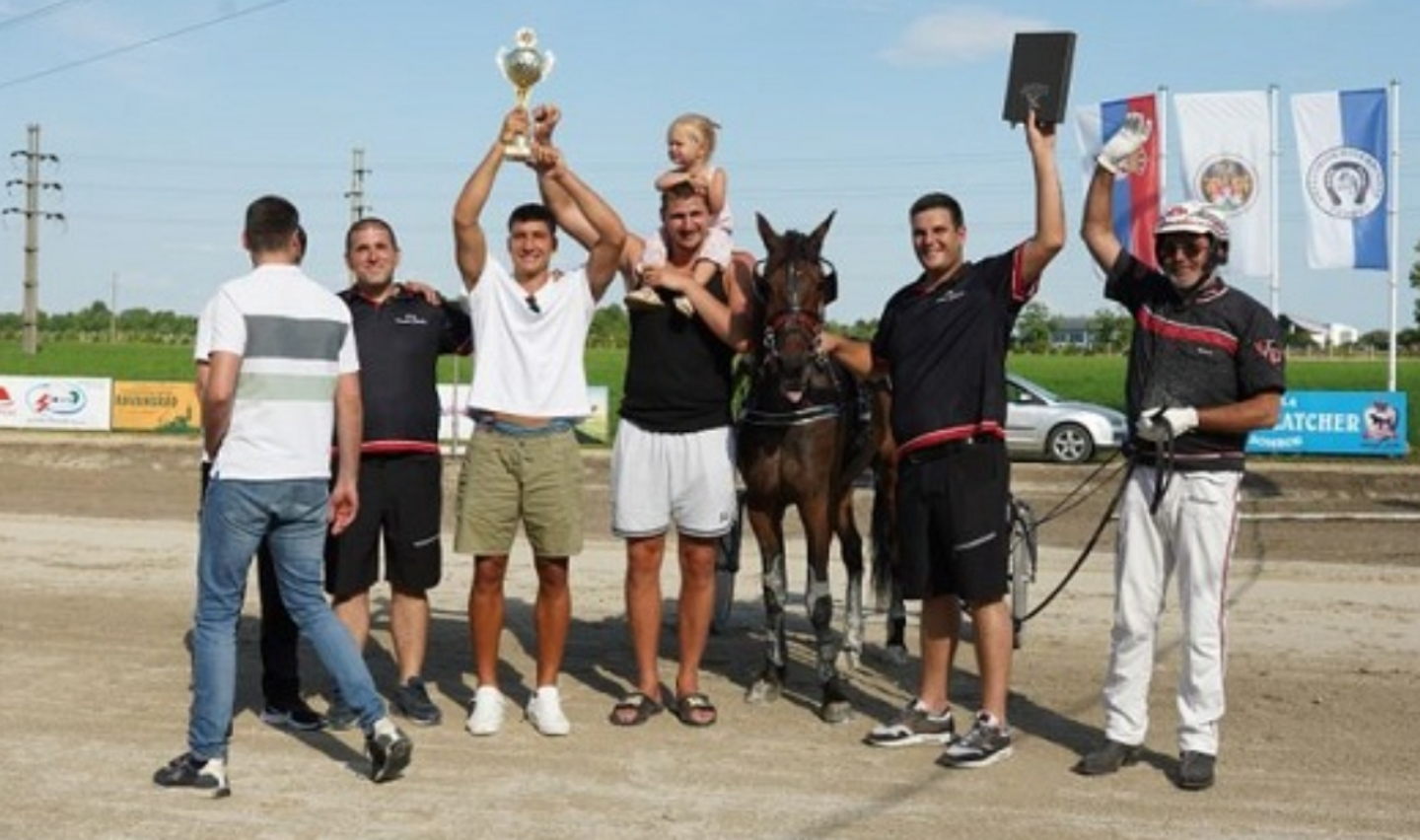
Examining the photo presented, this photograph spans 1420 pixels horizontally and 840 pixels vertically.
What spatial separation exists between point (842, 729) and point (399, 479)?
2.31 m

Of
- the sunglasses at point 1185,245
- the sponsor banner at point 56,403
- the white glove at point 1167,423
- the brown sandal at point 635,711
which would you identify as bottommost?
the brown sandal at point 635,711

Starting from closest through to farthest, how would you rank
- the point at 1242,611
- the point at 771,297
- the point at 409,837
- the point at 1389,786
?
1. the point at 409,837
2. the point at 1389,786
3. the point at 771,297
4. the point at 1242,611

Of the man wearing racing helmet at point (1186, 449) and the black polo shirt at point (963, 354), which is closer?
the man wearing racing helmet at point (1186, 449)

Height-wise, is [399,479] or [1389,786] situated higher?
[399,479]

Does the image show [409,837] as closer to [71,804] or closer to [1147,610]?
[71,804]

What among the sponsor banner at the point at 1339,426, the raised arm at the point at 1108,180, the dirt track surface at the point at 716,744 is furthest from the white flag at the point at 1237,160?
the raised arm at the point at 1108,180

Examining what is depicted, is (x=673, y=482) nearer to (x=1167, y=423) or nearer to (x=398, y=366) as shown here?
(x=398, y=366)

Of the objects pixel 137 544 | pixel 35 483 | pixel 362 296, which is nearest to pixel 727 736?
pixel 362 296

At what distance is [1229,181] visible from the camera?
2442 centimetres

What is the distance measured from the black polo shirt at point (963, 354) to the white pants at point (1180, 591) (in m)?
0.71

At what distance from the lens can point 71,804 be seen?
5.87m

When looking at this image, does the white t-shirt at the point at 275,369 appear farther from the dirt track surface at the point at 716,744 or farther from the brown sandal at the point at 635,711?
the brown sandal at the point at 635,711

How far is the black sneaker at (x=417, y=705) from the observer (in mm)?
7324

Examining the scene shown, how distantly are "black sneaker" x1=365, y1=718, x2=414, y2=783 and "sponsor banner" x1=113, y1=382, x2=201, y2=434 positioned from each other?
25.8m
